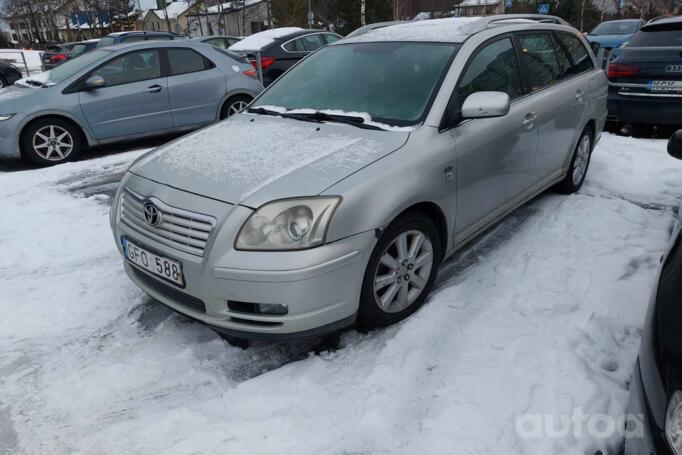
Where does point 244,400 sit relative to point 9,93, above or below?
below

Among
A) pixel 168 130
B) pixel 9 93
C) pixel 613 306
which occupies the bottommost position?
pixel 613 306

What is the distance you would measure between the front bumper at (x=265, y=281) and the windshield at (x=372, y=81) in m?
1.07

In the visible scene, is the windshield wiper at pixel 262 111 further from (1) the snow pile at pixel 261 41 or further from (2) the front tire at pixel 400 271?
(1) the snow pile at pixel 261 41

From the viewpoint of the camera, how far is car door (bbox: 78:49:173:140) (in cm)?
668

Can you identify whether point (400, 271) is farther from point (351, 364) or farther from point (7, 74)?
point (7, 74)

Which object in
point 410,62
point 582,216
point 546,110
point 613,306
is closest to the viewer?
point 613,306

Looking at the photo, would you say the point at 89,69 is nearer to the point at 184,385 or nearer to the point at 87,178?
the point at 87,178

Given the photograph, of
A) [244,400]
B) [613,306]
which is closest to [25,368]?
[244,400]

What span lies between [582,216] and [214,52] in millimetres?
5890

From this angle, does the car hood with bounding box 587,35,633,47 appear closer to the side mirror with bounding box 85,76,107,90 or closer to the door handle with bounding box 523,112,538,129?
the door handle with bounding box 523,112,538,129

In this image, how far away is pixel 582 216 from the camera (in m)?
4.31

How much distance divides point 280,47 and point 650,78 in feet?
23.2

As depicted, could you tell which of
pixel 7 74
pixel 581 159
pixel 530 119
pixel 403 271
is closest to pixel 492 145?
pixel 530 119

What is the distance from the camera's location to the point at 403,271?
2863 mm
